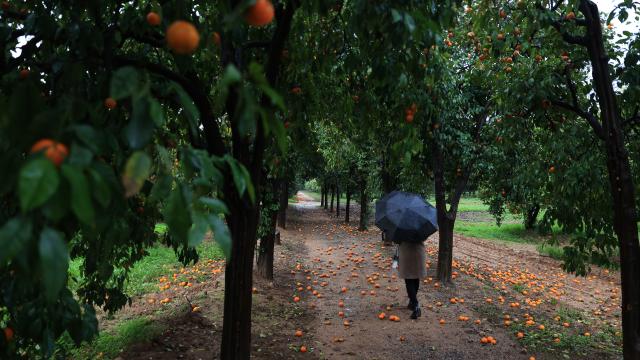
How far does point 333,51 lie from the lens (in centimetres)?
416

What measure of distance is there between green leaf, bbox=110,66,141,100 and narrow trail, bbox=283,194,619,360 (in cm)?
523

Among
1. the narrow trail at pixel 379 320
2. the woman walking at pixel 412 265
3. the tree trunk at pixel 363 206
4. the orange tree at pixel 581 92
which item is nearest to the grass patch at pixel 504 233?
the tree trunk at pixel 363 206

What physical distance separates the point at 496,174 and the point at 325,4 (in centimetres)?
754

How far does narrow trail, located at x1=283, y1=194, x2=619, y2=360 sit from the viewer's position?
245 inches

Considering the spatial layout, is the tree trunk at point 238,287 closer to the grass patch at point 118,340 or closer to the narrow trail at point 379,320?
the narrow trail at point 379,320

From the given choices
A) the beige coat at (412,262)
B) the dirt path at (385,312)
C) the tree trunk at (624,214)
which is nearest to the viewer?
the tree trunk at (624,214)

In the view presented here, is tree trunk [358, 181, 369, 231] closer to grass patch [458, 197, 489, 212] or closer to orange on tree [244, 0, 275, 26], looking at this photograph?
orange on tree [244, 0, 275, 26]

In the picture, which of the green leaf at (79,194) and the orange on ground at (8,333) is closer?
the green leaf at (79,194)

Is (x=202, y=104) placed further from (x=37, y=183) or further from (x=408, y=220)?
(x=408, y=220)

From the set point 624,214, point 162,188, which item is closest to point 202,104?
point 162,188

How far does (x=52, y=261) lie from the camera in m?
1.02

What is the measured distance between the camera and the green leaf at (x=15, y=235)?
1.05 metres

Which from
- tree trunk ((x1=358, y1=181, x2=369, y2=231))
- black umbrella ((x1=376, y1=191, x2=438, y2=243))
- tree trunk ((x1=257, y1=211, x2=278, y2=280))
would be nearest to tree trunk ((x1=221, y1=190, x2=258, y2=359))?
black umbrella ((x1=376, y1=191, x2=438, y2=243))

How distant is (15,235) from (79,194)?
0.62ft
